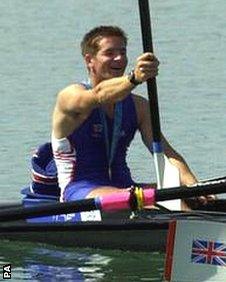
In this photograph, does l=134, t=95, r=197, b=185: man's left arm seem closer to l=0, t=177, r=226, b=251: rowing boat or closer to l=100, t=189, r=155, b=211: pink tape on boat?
l=0, t=177, r=226, b=251: rowing boat

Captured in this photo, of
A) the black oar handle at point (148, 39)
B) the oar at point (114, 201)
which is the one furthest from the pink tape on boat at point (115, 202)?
the black oar handle at point (148, 39)

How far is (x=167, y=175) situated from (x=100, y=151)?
0.46 meters

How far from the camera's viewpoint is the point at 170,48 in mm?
21969

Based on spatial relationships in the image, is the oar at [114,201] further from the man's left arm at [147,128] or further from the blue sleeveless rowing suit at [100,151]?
the man's left arm at [147,128]

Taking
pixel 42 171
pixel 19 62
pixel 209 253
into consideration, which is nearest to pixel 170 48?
pixel 19 62

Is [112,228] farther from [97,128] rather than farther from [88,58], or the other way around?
[88,58]

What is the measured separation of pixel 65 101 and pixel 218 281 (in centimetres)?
179

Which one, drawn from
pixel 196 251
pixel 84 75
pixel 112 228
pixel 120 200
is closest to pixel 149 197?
pixel 120 200

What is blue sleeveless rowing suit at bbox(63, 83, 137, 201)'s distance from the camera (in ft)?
34.1

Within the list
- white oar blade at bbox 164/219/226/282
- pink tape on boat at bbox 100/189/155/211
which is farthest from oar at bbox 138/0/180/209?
pink tape on boat at bbox 100/189/155/211

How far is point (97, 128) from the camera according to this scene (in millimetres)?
10398

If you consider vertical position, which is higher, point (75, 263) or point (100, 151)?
point (100, 151)

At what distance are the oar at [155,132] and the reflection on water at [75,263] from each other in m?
0.40

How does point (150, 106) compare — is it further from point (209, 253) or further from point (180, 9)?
point (180, 9)
